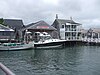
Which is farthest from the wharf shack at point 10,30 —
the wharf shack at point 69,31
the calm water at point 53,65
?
the calm water at point 53,65

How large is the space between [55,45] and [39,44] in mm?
4176

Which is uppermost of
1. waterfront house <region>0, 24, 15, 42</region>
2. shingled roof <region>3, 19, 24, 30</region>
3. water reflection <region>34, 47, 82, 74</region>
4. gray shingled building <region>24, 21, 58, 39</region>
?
shingled roof <region>3, 19, 24, 30</region>

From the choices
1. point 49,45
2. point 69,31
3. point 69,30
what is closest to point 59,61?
point 49,45

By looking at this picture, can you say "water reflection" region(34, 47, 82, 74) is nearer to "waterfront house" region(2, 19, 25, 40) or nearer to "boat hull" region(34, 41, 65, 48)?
"boat hull" region(34, 41, 65, 48)

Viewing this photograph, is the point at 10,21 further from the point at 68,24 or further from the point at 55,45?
the point at 55,45

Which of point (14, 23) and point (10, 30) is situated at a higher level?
point (14, 23)

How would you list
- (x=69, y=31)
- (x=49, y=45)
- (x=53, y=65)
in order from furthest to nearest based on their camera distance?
(x=69, y=31)
(x=49, y=45)
(x=53, y=65)

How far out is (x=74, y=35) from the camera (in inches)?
2564

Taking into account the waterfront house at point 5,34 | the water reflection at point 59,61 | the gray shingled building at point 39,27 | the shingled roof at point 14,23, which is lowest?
the water reflection at point 59,61

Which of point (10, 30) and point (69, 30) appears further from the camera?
point (69, 30)

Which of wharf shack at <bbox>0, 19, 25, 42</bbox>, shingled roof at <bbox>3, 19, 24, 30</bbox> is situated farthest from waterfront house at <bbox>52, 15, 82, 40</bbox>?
shingled roof at <bbox>3, 19, 24, 30</bbox>

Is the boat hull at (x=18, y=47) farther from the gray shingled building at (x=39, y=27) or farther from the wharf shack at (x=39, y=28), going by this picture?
the gray shingled building at (x=39, y=27)

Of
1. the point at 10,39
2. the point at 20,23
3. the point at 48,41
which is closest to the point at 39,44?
the point at 48,41

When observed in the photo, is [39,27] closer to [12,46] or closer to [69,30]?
[69,30]
